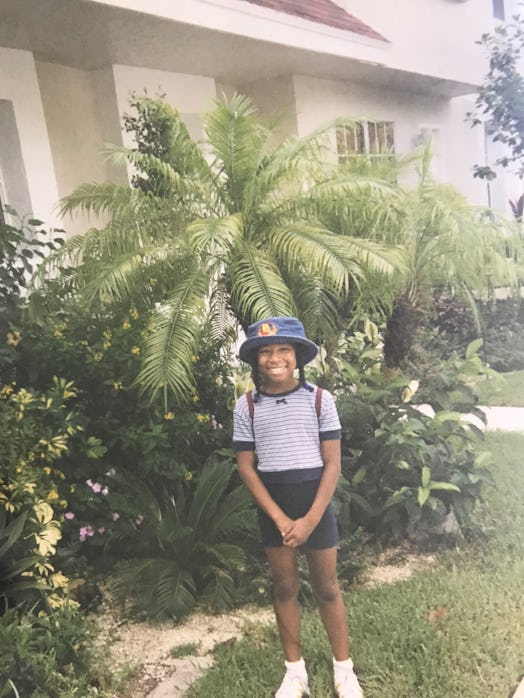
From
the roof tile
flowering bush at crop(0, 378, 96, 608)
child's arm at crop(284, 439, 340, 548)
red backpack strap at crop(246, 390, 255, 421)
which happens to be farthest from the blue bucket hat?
the roof tile

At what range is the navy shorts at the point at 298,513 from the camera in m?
2.00

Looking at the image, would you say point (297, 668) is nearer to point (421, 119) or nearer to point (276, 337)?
point (276, 337)

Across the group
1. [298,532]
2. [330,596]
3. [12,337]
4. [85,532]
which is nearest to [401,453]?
[330,596]

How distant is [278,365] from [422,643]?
3.81 ft

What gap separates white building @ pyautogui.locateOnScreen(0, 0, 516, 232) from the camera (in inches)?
90.3

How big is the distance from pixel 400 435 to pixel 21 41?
2272 mm

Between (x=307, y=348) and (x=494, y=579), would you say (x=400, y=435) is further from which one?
(x=307, y=348)

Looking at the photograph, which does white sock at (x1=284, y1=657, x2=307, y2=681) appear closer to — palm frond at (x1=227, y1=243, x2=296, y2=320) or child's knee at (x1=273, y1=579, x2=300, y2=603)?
child's knee at (x1=273, y1=579, x2=300, y2=603)

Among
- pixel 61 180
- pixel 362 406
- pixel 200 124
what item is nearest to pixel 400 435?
pixel 362 406

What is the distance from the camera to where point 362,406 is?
3096 millimetres

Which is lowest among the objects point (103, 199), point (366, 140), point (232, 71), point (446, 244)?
point (446, 244)

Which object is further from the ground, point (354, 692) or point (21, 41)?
point (21, 41)

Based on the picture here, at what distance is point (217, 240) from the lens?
94.7 inches

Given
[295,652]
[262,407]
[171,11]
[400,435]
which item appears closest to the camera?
[262,407]
